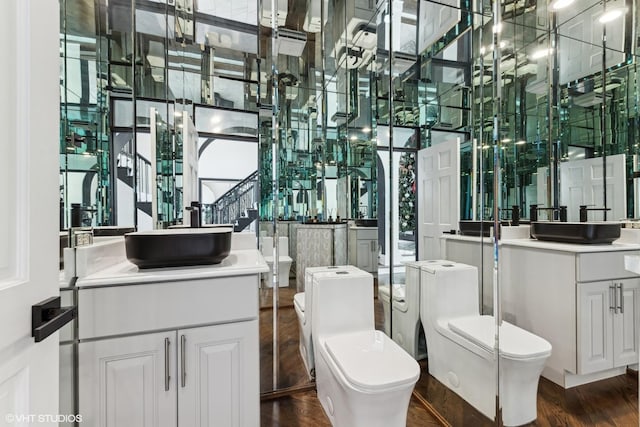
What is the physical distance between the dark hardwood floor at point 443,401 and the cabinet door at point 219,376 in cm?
52

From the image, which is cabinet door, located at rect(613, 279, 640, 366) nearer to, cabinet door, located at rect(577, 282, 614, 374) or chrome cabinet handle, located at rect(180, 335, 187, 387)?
cabinet door, located at rect(577, 282, 614, 374)

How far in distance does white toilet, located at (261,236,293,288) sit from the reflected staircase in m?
0.19

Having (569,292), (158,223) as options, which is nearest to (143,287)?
(158,223)

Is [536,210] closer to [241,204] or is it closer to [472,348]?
[472,348]

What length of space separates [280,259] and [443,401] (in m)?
1.40

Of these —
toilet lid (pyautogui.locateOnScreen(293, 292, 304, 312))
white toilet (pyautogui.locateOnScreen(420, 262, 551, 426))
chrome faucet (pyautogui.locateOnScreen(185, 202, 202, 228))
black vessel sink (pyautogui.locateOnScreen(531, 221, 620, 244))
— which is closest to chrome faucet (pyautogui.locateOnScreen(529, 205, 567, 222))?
black vessel sink (pyautogui.locateOnScreen(531, 221, 620, 244))

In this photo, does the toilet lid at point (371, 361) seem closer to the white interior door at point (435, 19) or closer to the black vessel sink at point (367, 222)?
the black vessel sink at point (367, 222)

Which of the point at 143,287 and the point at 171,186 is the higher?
the point at 171,186

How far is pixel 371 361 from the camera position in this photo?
144 centimetres

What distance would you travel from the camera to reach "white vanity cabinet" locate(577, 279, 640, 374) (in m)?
1.71

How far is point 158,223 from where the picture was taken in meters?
1.68

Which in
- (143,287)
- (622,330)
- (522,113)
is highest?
(522,113)

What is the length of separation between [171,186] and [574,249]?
2.60 meters

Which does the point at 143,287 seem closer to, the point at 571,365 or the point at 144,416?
the point at 144,416
